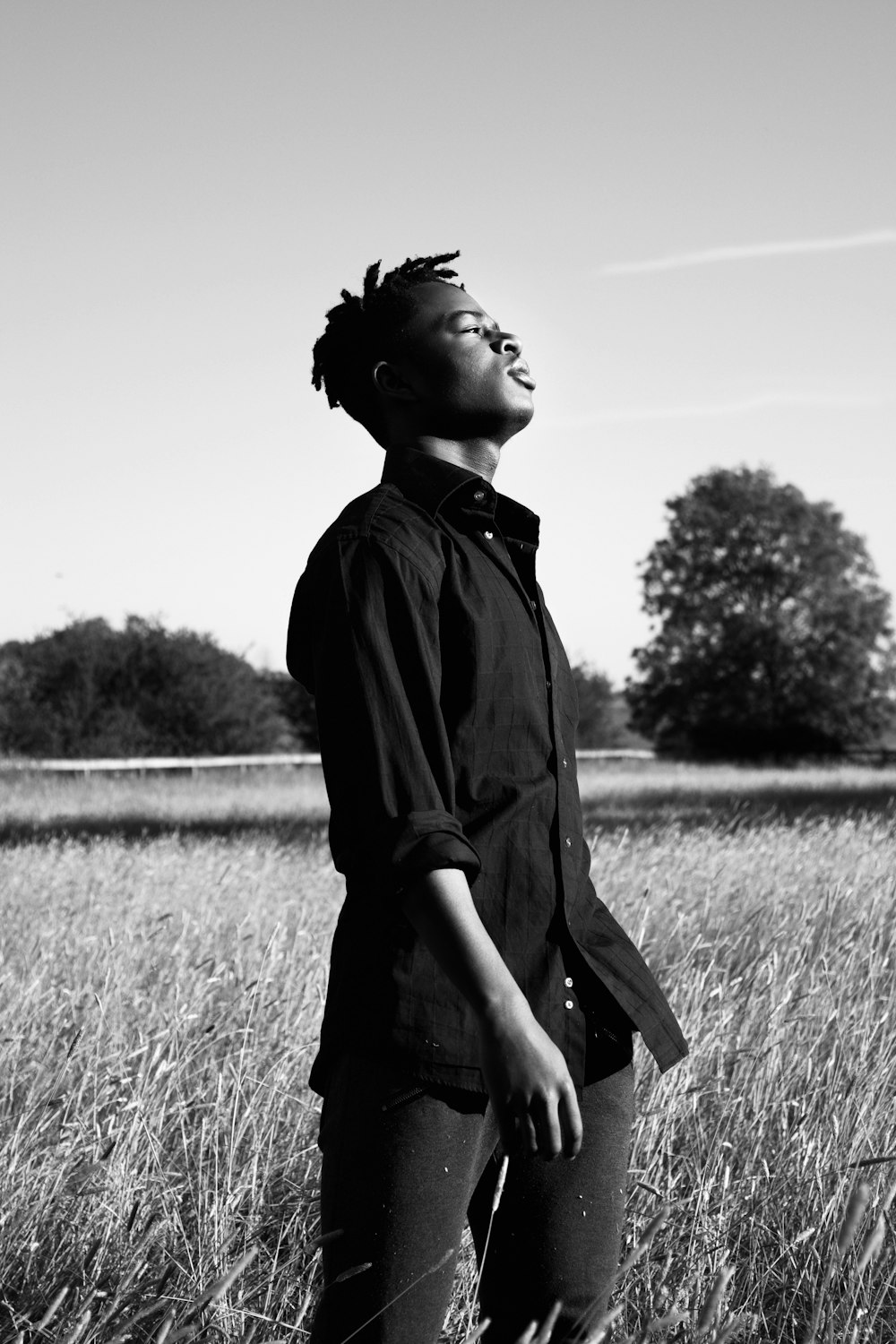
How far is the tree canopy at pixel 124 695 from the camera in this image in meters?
34.9

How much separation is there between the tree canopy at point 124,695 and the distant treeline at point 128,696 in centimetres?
3

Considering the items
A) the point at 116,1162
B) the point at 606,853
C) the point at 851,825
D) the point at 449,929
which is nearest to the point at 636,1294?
the point at 116,1162

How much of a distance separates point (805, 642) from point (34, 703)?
90.5 ft

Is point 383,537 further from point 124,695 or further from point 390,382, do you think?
point 124,695

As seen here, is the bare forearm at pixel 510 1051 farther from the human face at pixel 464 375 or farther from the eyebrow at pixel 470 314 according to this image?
the eyebrow at pixel 470 314

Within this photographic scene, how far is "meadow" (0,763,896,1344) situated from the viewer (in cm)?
248

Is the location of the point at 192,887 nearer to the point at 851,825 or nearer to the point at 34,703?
the point at 851,825

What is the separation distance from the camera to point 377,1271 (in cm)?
153

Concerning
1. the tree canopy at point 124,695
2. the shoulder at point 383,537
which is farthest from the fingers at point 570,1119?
the tree canopy at point 124,695

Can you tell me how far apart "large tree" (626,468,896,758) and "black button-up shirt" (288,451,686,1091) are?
4509cm

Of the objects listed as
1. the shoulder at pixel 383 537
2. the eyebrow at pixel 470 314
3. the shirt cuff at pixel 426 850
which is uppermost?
the eyebrow at pixel 470 314

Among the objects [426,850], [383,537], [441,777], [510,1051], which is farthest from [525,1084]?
[383,537]

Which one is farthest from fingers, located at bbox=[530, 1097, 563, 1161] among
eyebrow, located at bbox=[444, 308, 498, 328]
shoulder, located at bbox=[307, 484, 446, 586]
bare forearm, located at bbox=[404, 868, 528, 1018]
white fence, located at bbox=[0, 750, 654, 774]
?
white fence, located at bbox=[0, 750, 654, 774]

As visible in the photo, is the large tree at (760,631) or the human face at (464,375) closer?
the human face at (464,375)
